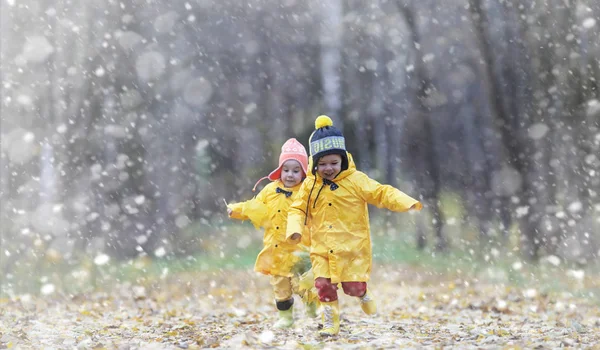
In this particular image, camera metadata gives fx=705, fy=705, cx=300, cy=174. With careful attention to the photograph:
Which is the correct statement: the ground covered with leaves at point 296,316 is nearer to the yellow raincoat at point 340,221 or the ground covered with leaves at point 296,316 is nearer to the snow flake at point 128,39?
the yellow raincoat at point 340,221

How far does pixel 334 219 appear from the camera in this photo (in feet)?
22.2

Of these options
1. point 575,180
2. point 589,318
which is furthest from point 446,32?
point 589,318

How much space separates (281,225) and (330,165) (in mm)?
1089

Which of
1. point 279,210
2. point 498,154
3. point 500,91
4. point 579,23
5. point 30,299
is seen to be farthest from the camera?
point 498,154

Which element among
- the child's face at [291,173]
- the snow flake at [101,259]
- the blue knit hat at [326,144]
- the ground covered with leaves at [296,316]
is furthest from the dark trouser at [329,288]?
the snow flake at [101,259]

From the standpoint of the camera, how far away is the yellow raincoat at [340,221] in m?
6.68

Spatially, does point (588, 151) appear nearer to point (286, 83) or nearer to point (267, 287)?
point (267, 287)

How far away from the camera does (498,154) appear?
18688 mm

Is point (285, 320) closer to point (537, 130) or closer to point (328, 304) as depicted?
point (328, 304)

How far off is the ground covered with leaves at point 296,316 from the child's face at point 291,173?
1555 millimetres

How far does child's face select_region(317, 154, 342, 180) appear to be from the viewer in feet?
22.2

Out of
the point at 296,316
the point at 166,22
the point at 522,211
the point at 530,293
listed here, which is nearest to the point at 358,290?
the point at 296,316

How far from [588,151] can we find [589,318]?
588cm

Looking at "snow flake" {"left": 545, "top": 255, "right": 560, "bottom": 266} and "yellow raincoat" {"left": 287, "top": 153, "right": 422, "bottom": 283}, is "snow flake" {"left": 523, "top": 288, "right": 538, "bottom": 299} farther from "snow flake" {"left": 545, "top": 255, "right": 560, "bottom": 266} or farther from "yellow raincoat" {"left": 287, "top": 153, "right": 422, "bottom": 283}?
"yellow raincoat" {"left": 287, "top": 153, "right": 422, "bottom": 283}
